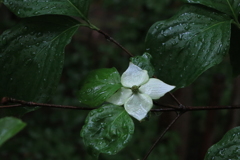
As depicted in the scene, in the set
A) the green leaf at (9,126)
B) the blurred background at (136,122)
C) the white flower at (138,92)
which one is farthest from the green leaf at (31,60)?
the blurred background at (136,122)

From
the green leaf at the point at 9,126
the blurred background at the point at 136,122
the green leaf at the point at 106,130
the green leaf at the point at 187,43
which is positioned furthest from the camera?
the blurred background at the point at 136,122

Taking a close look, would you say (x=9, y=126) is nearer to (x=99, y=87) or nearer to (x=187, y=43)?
(x=99, y=87)

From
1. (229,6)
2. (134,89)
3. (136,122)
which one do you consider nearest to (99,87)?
(134,89)

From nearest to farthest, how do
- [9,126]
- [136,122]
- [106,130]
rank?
[9,126] < [106,130] < [136,122]

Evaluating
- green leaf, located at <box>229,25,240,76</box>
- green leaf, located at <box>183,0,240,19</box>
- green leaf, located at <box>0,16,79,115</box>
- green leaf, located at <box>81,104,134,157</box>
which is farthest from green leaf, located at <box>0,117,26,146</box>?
green leaf, located at <box>229,25,240,76</box>

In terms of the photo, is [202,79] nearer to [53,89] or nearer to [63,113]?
[63,113]

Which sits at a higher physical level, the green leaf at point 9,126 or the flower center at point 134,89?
the green leaf at point 9,126

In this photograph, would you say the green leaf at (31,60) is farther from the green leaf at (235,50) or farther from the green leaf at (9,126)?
the green leaf at (235,50)
